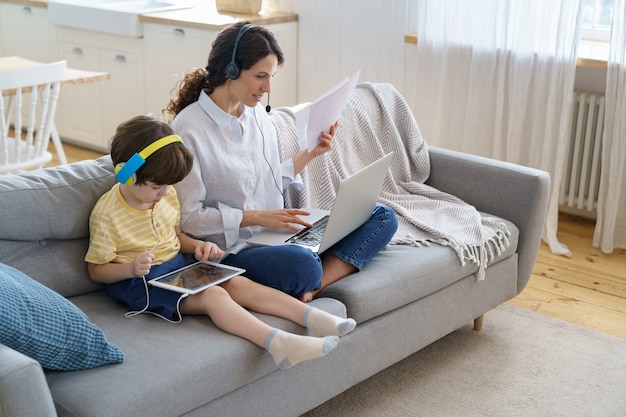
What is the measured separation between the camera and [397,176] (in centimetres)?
306

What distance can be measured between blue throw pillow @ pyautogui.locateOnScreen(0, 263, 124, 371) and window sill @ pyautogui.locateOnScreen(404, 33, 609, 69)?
2.56 metres

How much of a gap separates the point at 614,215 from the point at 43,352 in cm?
272

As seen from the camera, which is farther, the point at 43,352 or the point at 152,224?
the point at 152,224

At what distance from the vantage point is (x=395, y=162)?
305 cm

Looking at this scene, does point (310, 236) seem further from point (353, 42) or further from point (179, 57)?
point (179, 57)

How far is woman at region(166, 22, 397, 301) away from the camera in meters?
2.24

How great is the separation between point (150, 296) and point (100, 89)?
127 inches

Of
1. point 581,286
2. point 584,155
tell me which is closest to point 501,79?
point 584,155

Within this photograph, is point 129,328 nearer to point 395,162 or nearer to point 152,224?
point 152,224

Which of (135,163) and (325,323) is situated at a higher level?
(135,163)

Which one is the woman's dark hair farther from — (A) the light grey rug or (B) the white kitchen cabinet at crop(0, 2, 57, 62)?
(B) the white kitchen cabinet at crop(0, 2, 57, 62)

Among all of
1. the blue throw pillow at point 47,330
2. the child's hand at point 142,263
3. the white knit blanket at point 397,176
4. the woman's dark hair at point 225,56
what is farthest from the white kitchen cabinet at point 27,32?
the blue throw pillow at point 47,330

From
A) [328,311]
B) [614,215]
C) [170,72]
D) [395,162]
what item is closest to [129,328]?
[328,311]

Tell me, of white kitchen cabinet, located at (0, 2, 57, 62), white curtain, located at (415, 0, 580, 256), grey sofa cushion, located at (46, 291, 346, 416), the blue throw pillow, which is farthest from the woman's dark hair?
white kitchen cabinet, located at (0, 2, 57, 62)
